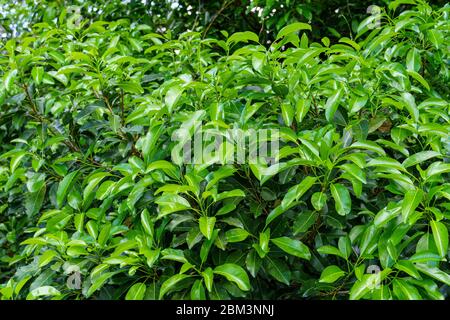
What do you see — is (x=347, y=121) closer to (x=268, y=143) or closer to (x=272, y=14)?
(x=268, y=143)

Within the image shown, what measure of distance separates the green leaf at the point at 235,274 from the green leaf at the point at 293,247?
15 cm

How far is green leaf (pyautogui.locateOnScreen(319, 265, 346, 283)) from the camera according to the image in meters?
1.62

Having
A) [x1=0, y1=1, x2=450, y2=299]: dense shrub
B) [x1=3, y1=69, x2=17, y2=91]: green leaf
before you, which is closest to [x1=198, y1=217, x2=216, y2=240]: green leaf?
[x1=0, y1=1, x2=450, y2=299]: dense shrub

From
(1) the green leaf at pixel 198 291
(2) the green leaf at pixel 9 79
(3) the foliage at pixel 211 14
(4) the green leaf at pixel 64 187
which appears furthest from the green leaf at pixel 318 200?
(3) the foliage at pixel 211 14

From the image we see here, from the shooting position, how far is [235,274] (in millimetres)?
1617

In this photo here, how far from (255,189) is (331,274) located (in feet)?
Answer: 1.19

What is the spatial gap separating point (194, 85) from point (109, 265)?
0.63 meters

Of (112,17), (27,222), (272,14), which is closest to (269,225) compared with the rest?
(27,222)

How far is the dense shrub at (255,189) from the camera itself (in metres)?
1.61

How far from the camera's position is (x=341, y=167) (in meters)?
1.61

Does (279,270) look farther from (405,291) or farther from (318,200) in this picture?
(405,291)

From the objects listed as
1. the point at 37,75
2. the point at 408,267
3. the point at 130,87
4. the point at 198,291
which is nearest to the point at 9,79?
the point at 37,75

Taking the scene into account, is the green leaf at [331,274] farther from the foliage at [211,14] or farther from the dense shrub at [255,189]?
the foliage at [211,14]

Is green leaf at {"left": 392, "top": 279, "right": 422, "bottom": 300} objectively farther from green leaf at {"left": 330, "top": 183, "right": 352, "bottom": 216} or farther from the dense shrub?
green leaf at {"left": 330, "top": 183, "right": 352, "bottom": 216}
